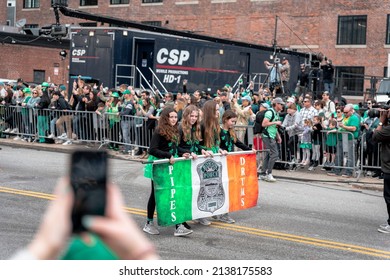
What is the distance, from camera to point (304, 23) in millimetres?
43562

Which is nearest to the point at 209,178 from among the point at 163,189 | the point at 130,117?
the point at 163,189

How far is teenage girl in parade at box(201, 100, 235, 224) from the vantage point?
9391mm

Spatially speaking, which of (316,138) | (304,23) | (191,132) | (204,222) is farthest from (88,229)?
(304,23)

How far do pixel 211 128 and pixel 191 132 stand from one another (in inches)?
12.5

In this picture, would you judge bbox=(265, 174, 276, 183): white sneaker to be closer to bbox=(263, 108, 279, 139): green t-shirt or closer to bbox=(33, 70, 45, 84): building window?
bbox=(263, 108, 279, 139): green t-shirt

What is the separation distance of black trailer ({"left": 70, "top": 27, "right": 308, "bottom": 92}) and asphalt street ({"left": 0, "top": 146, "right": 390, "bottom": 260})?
34.9ft

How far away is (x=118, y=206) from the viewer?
117 cm

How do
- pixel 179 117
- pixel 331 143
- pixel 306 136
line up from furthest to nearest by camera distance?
pixel 179 117, pixel 306 136, pixel 331 143

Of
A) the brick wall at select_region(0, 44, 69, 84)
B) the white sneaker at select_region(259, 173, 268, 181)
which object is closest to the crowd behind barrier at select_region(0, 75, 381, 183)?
the white sneaker at select_region(259, 173, 268, 181)

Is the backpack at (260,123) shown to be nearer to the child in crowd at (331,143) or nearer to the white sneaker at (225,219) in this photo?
the child in crowd at (331,143)

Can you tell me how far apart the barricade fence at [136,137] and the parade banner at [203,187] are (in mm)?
2412

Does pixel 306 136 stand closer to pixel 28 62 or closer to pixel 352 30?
pixel 352 30
